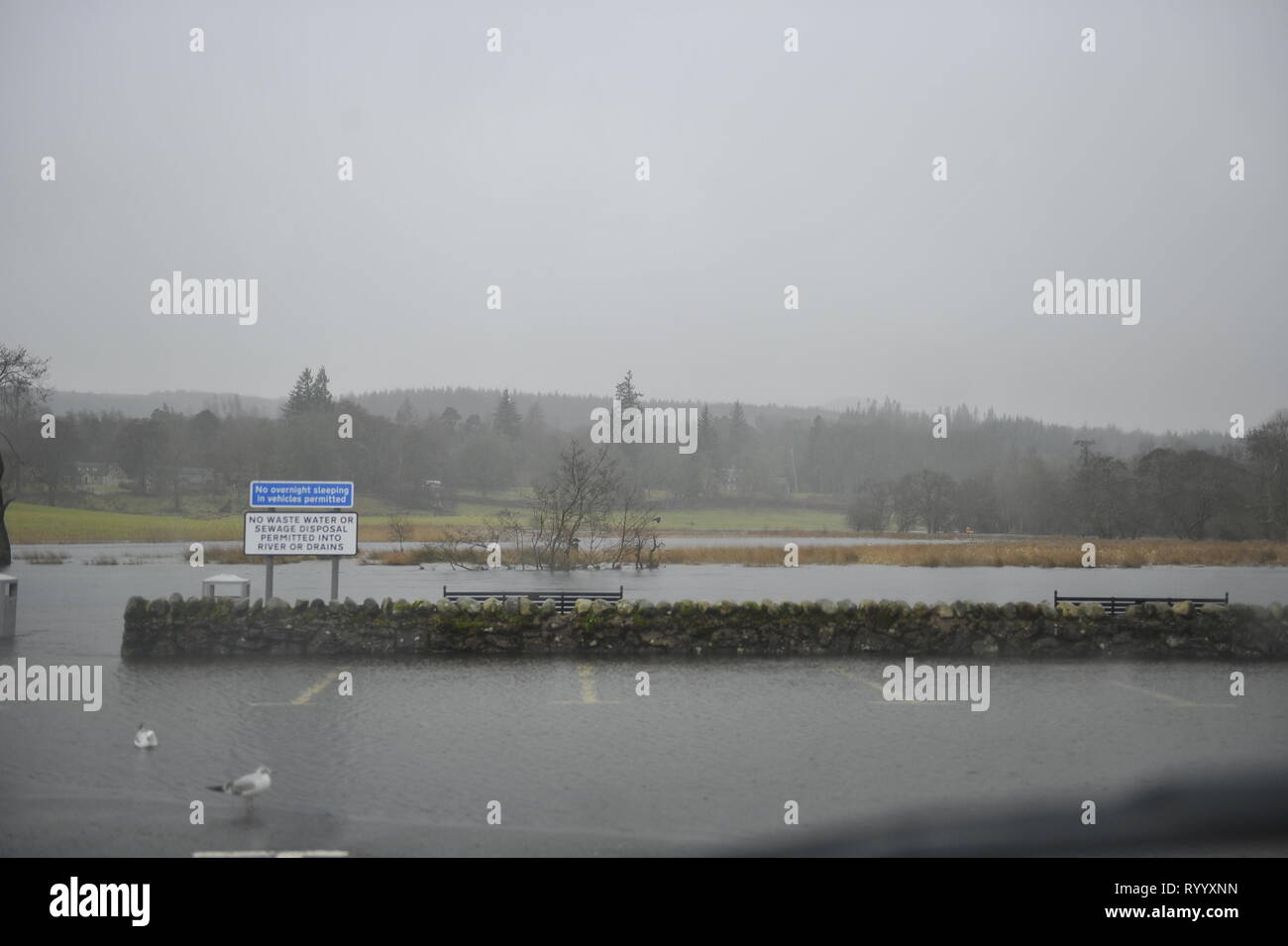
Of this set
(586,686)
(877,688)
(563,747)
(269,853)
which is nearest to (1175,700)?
(877,688)

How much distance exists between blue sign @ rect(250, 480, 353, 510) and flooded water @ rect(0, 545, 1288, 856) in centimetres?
283

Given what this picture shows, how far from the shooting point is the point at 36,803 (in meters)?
6.96

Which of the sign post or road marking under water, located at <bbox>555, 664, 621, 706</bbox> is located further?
the sign post

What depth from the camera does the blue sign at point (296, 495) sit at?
15.2 m

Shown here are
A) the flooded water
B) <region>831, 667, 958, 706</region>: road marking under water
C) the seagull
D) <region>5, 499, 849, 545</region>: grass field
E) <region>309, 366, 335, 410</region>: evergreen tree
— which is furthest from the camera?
<region>309, 366, 335, 410</region>: evergreen tree

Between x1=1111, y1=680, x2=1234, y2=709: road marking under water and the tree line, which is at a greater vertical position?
the tree line

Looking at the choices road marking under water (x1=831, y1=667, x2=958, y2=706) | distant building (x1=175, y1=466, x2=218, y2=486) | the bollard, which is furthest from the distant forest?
road marking under water (x1=831, y1=667, x2=958, y2=706)

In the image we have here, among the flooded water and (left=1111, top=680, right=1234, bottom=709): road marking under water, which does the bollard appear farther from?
(left=1111, top=680, right=1234, bottom=709): road marking under water

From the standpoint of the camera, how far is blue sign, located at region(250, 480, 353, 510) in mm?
15242

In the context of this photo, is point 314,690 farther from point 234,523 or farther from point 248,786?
point 234,523
